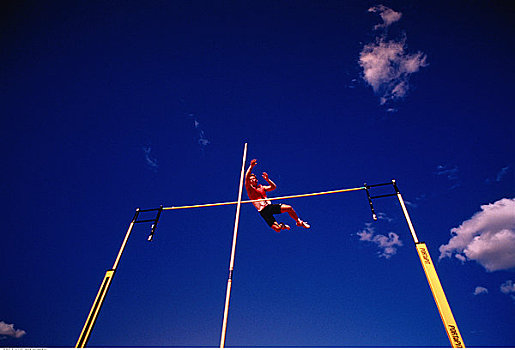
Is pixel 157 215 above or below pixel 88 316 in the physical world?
above

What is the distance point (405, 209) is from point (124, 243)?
7.64m

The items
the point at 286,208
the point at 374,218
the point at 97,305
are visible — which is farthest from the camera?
the point at 286,208

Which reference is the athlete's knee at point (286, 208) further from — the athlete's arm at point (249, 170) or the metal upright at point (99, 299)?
the metal upright at point (99, 299)

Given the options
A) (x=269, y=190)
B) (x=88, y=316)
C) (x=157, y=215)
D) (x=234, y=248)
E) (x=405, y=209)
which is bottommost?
(x=88, y=316)

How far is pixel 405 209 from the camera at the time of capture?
18.2ft

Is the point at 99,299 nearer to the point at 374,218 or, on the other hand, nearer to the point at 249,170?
the point at 249,170

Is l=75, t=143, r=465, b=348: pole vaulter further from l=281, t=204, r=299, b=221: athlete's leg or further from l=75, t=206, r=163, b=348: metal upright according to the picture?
l=281, t=204, r=299, b=221: athlete's leg

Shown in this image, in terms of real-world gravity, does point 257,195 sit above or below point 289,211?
above

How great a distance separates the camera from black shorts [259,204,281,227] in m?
7.30

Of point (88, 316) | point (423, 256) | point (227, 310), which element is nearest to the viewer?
point (227, 310)

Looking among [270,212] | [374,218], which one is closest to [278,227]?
[270,212]

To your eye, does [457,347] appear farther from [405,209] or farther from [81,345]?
[81,345]

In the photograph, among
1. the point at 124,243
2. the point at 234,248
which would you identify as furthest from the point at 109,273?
the point at 234,248

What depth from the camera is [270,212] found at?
7.38 m
